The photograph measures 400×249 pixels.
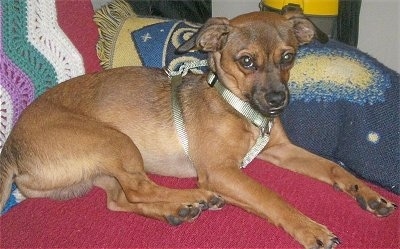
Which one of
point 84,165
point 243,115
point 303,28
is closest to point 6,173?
point 84,165

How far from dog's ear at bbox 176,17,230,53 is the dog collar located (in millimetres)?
229

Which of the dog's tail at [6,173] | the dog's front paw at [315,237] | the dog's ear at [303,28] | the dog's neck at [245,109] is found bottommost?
the dog's front paw at [315,237]

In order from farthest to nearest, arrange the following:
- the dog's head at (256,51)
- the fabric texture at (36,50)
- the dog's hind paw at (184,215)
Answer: the fabric texture at (36,50), the dog's head at (256,51), the dog's hind paw at (184,215)

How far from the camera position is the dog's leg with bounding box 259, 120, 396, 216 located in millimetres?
2424

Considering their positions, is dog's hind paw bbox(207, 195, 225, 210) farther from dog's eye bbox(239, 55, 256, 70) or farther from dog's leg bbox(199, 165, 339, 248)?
dog's eye bbox(239, 55, 256, 70)

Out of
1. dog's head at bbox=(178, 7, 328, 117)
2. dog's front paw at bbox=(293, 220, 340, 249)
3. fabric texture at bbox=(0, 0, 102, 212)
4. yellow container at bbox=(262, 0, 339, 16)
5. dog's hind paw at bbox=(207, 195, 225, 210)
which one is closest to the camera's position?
dog's front paw at bbox=(293, 220, 340, 249)

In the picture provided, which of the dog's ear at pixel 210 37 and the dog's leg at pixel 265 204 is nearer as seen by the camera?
the dog's leg at pixel 265 204

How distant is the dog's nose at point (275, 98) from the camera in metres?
2.52

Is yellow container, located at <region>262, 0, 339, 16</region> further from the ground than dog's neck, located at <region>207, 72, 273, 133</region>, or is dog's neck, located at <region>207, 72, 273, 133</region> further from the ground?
yellow container, located at <region>262, 0, 339, 16</region>

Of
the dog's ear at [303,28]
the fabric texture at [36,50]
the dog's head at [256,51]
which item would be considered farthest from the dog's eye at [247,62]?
the fabric texture at [36,50]

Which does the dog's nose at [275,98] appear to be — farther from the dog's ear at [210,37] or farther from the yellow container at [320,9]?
the yellow container at [320,9]

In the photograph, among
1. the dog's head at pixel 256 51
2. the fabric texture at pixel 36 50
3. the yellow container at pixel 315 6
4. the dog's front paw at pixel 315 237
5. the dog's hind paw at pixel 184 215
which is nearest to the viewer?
the dog's front paw at pixel 315 237

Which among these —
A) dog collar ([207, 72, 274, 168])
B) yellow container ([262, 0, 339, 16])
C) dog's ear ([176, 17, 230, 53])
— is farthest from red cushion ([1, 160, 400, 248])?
yellow container ([262, 0, 339, 16])

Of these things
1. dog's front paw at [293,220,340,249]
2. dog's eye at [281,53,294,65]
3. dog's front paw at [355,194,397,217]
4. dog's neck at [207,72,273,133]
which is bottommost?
dog's front paw at [355,194,397,217]
